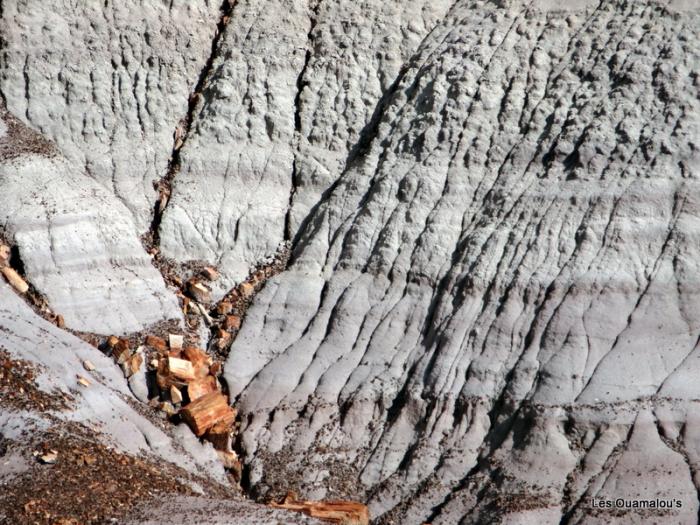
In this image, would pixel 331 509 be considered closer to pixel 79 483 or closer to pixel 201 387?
pixel 201 387

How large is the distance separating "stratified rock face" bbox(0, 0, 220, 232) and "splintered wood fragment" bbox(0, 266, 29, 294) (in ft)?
12.2

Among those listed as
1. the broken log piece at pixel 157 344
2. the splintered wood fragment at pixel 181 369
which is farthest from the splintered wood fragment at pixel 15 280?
the splintered wood fragment at pixel 181 369

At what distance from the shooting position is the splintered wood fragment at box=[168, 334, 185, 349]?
19.4 m

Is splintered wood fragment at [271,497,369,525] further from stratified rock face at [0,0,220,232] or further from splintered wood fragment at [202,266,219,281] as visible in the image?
stratified rock face at [0,0,220,232]

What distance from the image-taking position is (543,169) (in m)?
19.6

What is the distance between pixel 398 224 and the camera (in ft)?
65.9

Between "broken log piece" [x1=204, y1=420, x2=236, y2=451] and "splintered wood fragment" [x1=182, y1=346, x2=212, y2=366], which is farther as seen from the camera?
"splintered wood fragment" [x1=182, y1=346, x2=212, y2=366]

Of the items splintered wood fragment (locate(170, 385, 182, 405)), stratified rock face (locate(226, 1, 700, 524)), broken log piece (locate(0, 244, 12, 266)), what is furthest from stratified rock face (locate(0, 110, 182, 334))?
stratified rock face (locate(226, 1, 700, 524))

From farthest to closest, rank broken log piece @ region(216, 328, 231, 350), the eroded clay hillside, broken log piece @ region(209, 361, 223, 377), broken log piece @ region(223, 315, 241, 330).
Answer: broken log piece @ region(223, 315, 241, 330), broken log piece @ region(216, 328, 231, 350), broken log piece @ region(209, 361, 223, 377), the eroded clay hillside

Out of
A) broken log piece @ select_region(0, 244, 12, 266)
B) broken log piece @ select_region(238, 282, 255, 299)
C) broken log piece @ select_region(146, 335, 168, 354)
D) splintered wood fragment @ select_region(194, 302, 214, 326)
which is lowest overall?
broken log piece @ select_region(146, 335, 168, 354)

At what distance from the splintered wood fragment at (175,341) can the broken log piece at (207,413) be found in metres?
1.57

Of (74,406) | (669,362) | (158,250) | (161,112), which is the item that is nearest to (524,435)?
(669,362)

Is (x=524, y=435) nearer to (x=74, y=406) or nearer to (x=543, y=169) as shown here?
(x=543, y=169)

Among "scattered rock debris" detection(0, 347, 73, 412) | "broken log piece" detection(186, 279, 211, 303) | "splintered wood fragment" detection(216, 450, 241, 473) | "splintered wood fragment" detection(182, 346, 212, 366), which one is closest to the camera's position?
"scattered rock debris" detection(0, 347, 73, 412)
